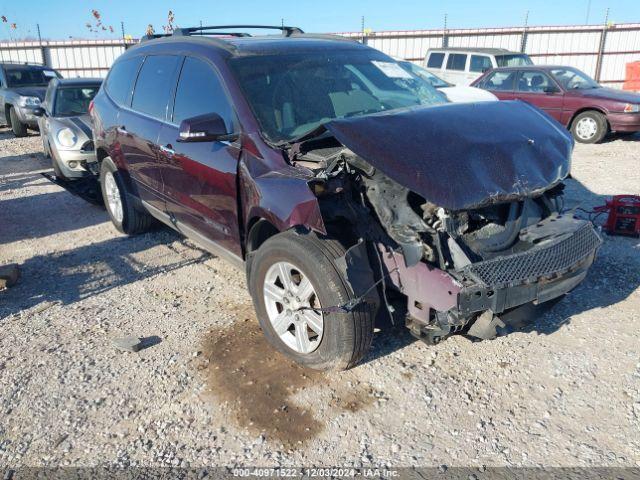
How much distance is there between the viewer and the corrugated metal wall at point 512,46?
20.5m

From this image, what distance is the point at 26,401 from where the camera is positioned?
316cm

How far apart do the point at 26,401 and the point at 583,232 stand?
11.4ft

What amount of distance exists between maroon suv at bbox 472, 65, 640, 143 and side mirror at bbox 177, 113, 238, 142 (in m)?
9.25

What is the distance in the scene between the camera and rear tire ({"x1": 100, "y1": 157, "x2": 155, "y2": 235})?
563 centimetres

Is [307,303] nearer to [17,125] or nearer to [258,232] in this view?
[258,232]

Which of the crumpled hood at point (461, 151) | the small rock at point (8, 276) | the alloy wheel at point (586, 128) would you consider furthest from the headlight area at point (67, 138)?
the alloy wheel at point (586, 128)

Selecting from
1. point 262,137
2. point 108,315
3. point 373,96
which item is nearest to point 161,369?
point 108,315

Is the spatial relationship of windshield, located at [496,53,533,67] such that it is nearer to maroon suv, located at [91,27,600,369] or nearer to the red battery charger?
the red battery charger

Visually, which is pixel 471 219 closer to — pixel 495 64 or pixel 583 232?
pixel 583 232

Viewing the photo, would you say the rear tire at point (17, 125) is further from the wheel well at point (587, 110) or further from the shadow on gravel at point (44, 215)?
the wheel well at point (587, 110)

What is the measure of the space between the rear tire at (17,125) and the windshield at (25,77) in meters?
0.89

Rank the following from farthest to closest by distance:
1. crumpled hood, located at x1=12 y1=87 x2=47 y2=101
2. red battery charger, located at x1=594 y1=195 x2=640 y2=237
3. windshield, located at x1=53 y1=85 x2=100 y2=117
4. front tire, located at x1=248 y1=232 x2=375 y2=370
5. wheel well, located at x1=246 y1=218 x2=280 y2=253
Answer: crumpled hood, located at x1=12 y1=87 x2=47 y2=101 → windshield, located at x1=53 y1=85 x2=100 y2=117 → red battery charger, located at x1=594 y1=195 x2=640 y2=237 → wheel well, located at x1=246 y1=218 x2=280 y2=253 → front tire, located at x1=248 y1=232 x2=375 y2=370

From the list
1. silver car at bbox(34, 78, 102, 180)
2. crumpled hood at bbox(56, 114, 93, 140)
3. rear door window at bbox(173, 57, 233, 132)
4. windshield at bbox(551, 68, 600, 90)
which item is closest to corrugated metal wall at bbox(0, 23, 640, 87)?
windshield at bbox(551, 68, 600, 90)

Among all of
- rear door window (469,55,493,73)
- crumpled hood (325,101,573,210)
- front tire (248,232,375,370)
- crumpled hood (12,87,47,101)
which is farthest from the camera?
rear door window (469,55,493,73)
